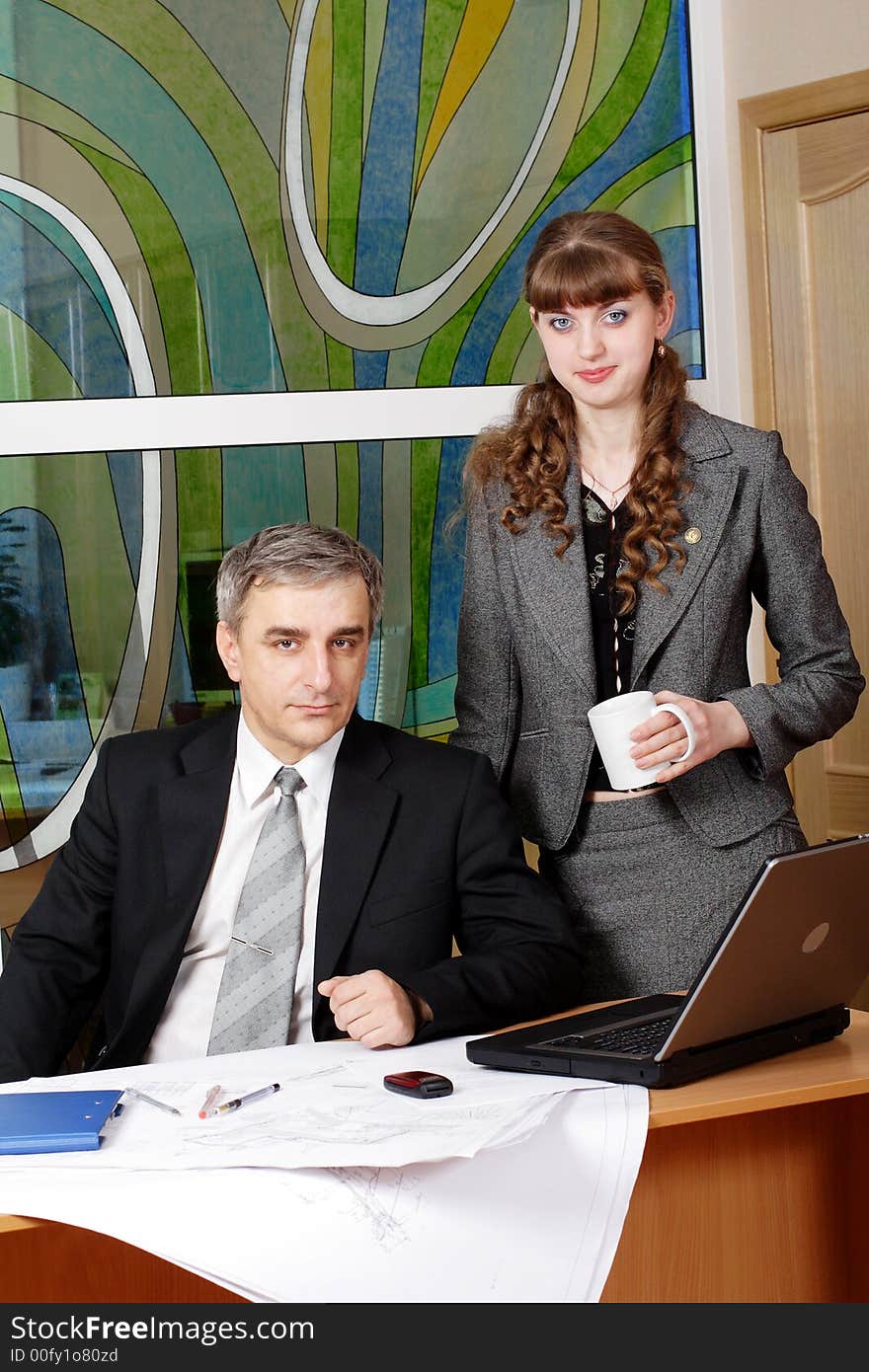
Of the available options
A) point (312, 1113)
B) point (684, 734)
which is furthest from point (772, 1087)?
point (684, 734)

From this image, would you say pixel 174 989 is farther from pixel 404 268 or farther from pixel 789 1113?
pixel 404 268

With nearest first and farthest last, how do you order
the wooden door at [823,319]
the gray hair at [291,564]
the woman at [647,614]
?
the gray hair at [291,564], the woman at [647,614], the wooden door at [823,319]

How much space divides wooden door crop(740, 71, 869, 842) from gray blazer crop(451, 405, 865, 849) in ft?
3.71

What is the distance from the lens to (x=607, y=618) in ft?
7.09

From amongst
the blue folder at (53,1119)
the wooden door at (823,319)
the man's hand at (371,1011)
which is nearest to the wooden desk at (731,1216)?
the blue folder at (53,1119)

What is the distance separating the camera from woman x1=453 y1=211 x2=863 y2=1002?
2.10 m

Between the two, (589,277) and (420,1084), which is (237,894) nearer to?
(420,1084)

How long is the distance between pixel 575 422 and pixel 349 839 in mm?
709

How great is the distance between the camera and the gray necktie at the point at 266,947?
189 cm

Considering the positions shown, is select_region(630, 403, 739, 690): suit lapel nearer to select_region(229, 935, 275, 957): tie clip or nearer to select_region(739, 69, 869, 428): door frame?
select_region(229, 935, 275, 957): tie clip

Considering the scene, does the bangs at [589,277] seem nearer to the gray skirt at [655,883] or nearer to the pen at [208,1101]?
the gray skirt at [655,883]

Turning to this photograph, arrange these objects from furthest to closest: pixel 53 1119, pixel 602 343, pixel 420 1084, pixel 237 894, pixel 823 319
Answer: pixel 823 319 → pixel 602 343 → pixel 237 894 → pixel 420 1084 → pixel 53 1119

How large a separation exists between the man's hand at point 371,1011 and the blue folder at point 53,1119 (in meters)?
0.31

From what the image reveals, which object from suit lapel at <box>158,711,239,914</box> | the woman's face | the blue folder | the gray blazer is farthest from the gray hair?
the blue folder
